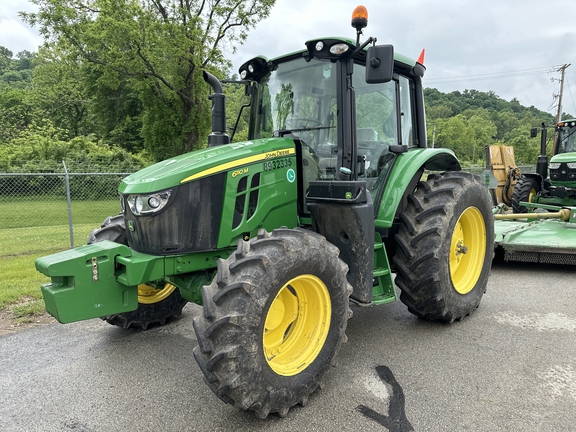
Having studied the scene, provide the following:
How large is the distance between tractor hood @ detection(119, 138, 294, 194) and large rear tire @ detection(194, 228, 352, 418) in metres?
0.63

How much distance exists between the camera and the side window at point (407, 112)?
417cm

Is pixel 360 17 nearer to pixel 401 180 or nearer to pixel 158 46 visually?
pixel 401 180

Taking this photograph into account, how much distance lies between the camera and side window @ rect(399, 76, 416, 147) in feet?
13.7

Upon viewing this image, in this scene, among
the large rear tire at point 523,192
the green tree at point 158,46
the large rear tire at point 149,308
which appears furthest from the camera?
the green tree at point 158,46

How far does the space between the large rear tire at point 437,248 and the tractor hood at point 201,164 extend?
131cm

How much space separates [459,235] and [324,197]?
1.93 m

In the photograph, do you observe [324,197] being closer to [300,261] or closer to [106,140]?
[300,261]

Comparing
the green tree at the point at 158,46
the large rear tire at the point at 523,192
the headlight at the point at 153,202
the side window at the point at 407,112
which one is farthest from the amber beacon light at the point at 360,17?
the green tree at the point at 158,46

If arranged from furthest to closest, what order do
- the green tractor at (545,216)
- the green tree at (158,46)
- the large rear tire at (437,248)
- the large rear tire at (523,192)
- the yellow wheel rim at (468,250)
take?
the green tree at (158,46) < the large rear tire at (523,192) < the green tractor at (545,216) < the yellow wheel rim at (468,250) < the large rear tire at (437,248)

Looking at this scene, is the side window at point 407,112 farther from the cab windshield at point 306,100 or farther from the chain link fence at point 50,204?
the chain link fence at point 50,204

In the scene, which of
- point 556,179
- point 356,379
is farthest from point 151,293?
point 556,179

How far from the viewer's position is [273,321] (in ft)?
9.50

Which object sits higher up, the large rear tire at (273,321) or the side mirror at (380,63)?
the side mirror at (380,63)

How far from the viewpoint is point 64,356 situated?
141 inches
